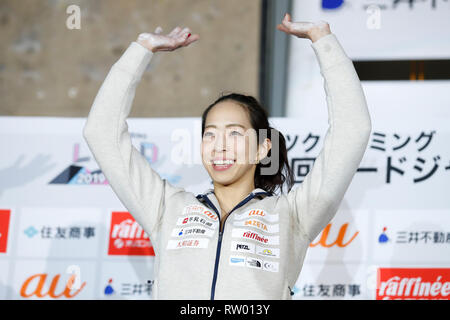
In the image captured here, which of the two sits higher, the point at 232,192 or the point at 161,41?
the point at 161,41

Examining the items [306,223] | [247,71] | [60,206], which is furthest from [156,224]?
[247,71]

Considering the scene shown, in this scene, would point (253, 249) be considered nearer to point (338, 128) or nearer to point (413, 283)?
point (338, 128)

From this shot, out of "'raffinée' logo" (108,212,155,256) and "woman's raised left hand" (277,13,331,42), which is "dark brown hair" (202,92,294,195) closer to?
"woman's raised left hand" (277,13,331,42)

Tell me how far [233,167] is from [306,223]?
0.79 feet

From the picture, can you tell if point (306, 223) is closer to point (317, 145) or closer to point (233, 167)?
point (233, 167)

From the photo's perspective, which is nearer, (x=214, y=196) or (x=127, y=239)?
(x=214, y=196)

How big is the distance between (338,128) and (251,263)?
390mm

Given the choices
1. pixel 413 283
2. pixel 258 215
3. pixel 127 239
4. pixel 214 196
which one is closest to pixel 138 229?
pixel 127 239

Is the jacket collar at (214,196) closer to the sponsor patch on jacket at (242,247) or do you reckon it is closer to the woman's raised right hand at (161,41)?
the sponsor patch on jacket at (242,247)

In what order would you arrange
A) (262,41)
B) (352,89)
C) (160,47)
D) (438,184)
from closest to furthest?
(352,89)
(160,47)
(438,184)
(262,41)

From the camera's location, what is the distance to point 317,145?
7.12 ft

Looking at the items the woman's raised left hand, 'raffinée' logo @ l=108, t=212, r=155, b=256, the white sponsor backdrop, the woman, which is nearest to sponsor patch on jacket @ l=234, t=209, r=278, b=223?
the woman

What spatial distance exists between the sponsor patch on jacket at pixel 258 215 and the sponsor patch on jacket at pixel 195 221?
6 centimetres

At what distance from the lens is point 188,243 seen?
4.37 ft
